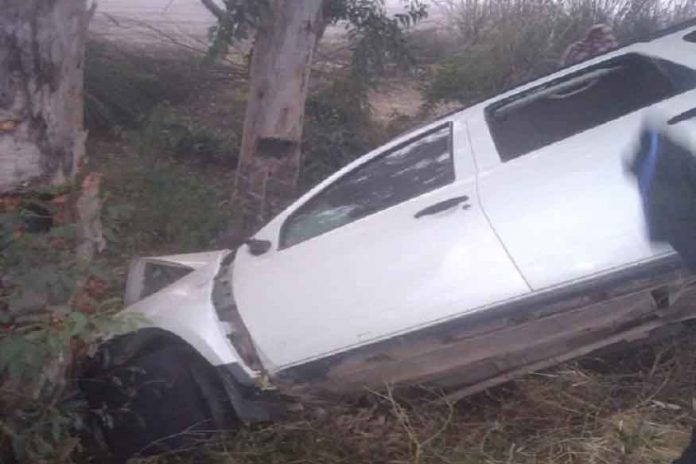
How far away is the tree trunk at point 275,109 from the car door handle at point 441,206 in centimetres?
274

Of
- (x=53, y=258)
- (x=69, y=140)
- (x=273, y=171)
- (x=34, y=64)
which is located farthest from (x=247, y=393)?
(x=273, y=171)

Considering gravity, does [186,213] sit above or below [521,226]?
below

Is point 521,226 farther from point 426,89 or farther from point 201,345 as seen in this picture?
point 426,89

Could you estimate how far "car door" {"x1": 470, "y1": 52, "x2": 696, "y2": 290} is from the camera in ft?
10.8

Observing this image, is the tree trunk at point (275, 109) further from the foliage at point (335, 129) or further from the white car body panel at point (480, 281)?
the white car body panel at point (480, 281)

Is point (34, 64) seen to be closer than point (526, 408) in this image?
Yes

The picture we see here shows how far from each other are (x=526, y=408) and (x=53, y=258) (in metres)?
1.89

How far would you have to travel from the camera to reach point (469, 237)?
3512 mm

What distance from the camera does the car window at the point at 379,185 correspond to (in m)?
3.97

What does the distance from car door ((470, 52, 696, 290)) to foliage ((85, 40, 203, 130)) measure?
516 centimetres

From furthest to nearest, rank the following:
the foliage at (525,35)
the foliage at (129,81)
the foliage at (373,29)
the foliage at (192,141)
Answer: the foliage at (525,35)
the foliage at (129,81)
the foliage at (192,141)
the foliage at (373,29)

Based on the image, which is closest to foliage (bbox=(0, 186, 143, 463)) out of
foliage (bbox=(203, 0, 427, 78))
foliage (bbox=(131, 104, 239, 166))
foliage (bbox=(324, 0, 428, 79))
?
foliage (bbox=(203, 0, 427, 78))

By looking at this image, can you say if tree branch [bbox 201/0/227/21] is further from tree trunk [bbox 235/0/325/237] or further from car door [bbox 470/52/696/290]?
car door [bbox 470/52/696/290]

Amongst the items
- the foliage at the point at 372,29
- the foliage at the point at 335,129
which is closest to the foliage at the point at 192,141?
the foliage at the point at 335,129
